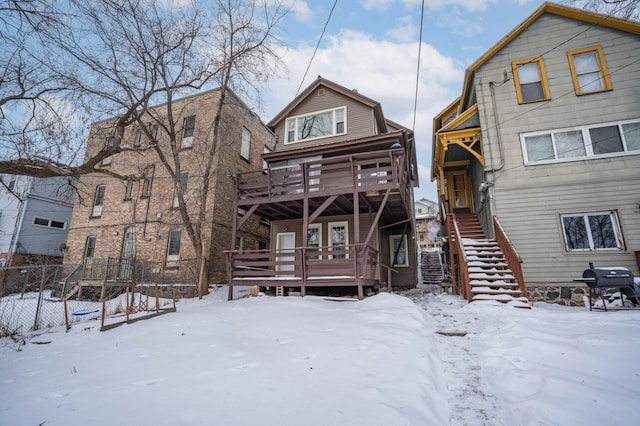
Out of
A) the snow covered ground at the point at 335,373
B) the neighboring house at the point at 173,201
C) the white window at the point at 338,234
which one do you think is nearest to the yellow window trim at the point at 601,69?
the snow covered ground at the point at 335,373

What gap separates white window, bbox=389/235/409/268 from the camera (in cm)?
1586

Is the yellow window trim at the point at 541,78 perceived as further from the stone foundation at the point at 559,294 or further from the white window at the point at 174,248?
the white window at the point at 174,248

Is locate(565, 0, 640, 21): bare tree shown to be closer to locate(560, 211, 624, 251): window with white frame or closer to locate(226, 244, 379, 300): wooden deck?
locate(560, 211, 624, 251): window with white frame

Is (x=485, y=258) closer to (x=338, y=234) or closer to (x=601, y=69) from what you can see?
(x=338, y=234)

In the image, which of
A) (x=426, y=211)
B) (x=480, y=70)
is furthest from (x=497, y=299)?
(x=426, y=211)

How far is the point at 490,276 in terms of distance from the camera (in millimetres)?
8359

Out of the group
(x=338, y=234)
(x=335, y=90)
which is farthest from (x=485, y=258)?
(x=335, y=90)

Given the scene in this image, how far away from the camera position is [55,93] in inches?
311

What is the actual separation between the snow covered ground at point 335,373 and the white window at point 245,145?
516 inches

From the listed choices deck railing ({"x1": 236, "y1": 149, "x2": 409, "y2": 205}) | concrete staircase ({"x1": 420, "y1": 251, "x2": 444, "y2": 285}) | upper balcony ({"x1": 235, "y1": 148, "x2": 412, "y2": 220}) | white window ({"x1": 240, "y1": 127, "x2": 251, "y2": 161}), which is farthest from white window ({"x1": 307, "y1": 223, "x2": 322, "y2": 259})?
concrete staircase ({"x1": 420, "y1": 251, "x2": 444, "y2": 285})

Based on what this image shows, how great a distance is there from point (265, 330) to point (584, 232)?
33.6 feet

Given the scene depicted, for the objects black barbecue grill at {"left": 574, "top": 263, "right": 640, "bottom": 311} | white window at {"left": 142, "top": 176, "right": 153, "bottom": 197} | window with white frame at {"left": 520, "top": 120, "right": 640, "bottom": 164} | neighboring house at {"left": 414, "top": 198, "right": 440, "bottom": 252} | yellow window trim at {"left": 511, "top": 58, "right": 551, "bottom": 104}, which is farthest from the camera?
neighboring house at {"left": 414, "top": 198, "right": 440, "bottom": 252}

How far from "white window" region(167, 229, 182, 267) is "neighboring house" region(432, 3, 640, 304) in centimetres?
1273

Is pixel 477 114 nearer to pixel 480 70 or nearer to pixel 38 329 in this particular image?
pixel 480 70
